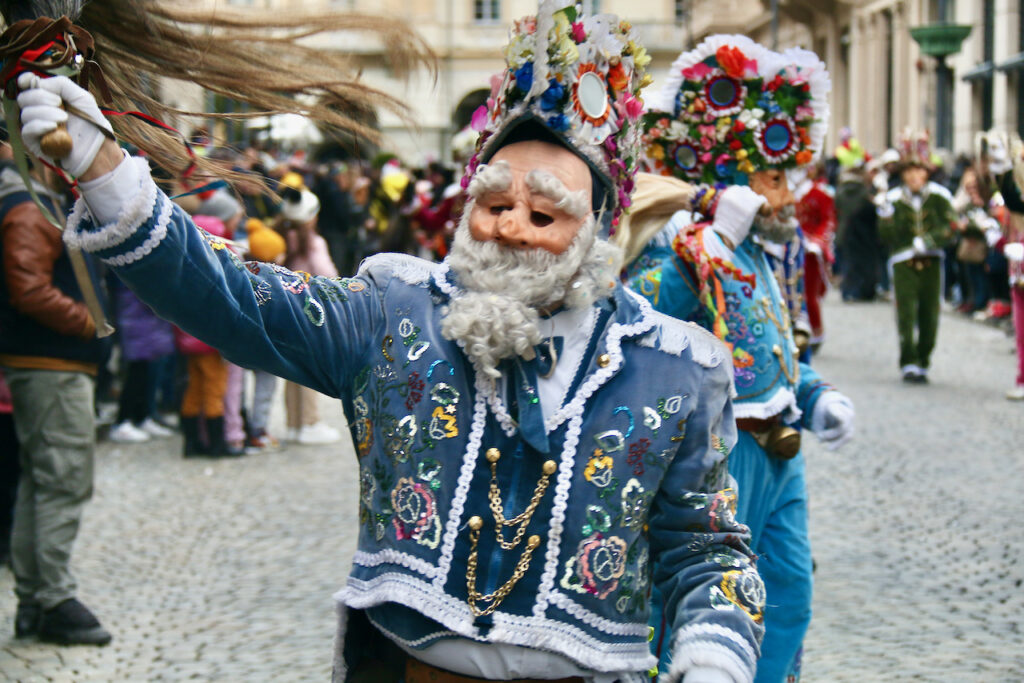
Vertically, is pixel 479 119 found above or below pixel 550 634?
above

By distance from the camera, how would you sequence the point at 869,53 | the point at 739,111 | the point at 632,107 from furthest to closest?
the point at 869,53
the point at 739,111
the point at 632,107

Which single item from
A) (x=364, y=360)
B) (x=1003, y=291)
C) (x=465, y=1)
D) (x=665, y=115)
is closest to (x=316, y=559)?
(x=665, y=115)

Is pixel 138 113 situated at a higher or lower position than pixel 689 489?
higher

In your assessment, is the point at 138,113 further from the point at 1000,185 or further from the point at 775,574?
the point at 1000,185

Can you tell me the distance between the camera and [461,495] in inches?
85.0

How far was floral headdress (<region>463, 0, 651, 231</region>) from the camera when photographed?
2.32m

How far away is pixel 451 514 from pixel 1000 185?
22.5ft

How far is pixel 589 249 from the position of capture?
90.3 inches

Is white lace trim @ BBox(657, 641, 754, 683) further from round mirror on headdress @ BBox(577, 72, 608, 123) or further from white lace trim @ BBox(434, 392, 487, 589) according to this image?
round mirror on headdress @ BBox(577, 72, 608, 123)

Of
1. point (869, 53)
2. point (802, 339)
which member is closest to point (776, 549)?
point (802, 339)

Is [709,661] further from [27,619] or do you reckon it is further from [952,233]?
[952,233]

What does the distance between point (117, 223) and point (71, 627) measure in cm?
353

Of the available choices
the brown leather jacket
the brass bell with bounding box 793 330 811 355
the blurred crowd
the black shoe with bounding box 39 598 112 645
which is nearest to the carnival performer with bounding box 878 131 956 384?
the blurred crowd

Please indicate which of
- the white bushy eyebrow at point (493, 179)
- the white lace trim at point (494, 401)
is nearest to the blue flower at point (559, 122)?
the white bushy eyebrow at point (493, 179)
